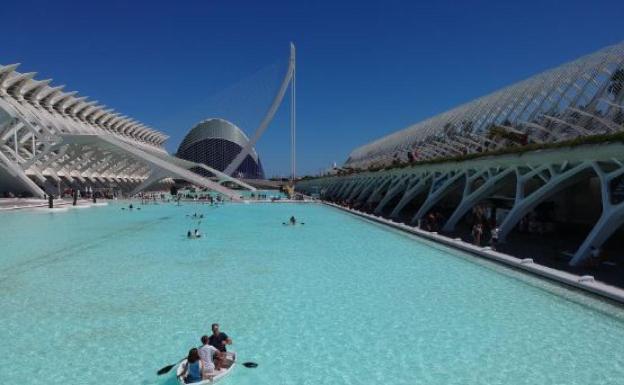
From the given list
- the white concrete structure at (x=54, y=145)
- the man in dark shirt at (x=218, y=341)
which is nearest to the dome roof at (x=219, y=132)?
the white concrete structure at (x=54, y=145)

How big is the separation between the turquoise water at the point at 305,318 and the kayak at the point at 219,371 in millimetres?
114

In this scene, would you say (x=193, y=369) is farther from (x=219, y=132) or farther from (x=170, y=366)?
(x=219, y=132)

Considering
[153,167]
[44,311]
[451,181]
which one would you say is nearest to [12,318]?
[44,311]

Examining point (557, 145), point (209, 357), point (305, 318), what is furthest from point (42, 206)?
point (557, 145)

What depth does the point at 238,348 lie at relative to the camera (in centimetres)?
598

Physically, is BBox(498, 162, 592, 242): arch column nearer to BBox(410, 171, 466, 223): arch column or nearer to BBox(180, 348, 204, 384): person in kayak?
BBox(410, 171, 466, 223): arch column

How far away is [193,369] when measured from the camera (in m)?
4.83

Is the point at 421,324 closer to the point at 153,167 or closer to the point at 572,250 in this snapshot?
the point at 572,250

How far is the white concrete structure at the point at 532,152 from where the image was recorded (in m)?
10.4

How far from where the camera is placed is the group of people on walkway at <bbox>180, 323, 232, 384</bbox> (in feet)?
15.9

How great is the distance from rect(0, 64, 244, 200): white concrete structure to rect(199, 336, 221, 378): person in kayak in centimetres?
3150

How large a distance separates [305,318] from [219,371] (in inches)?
89.7

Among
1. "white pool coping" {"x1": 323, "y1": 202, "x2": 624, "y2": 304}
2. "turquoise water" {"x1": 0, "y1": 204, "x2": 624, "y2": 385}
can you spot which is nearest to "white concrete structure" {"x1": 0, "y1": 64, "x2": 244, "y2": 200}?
"turquoise water" {"x1": 0, "y1": 204, "x2": 624, "y2": 385}

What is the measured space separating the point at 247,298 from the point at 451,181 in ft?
38.5
